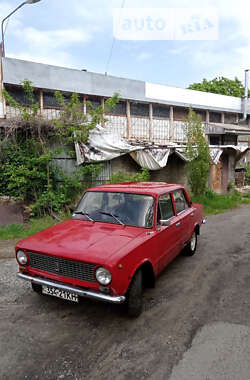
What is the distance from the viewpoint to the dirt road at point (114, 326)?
254 cm

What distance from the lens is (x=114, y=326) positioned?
10.5 ft

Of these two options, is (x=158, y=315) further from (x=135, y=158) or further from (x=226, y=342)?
(x=135, y=158)

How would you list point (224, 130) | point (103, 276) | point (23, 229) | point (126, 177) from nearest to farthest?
point (103, 276)
point (23, 229)
point (126, 177)
point (224, 130)

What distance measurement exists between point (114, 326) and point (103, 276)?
31.7 inches

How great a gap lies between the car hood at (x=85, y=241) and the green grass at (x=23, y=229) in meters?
3.45

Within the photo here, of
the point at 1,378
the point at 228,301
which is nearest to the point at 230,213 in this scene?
the point at 228,301

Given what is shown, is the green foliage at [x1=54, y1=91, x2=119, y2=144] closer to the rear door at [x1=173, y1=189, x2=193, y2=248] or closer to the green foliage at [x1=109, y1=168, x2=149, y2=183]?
the green foliage at [x1=109, y1=168, x2=149, y2=183]

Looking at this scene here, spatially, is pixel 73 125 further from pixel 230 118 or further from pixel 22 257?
pixel 230 118

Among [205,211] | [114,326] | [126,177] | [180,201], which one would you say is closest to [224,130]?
[205,211]

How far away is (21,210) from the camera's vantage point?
782 cm

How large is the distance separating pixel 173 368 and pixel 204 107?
54.9ft

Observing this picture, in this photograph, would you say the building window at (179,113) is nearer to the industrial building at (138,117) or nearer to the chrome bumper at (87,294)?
the industrial building at (138,117)

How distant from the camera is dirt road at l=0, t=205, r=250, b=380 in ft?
8.32

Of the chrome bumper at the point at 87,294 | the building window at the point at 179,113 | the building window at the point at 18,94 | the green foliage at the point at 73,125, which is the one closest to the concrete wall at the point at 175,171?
the building window at the point at 179,113
